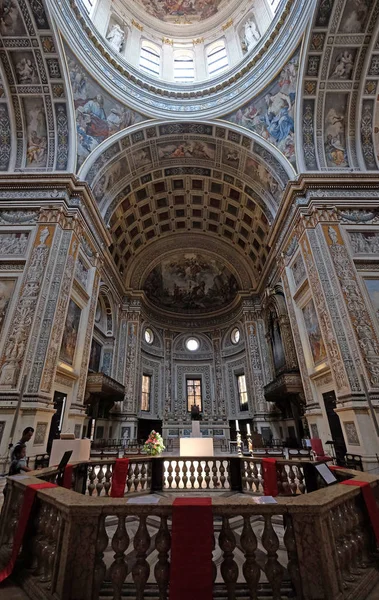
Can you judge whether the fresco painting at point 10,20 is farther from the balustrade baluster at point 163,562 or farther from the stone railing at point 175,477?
the balustrade baluster at point 163,562

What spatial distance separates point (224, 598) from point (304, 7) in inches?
686

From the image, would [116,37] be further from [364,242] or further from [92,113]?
[364,242]

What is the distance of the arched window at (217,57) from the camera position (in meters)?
17.4

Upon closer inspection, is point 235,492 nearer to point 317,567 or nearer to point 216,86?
point 317,567

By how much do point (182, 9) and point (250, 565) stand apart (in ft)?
88.3

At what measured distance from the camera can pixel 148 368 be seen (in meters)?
21.5

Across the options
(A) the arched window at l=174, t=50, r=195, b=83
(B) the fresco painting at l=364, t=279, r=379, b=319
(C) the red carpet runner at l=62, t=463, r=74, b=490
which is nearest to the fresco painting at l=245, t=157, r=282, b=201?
(B) the fresco painting at l=364, t=279, r=379, b=319

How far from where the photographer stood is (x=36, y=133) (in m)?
12.4

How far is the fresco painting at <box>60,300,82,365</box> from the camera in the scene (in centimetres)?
1054

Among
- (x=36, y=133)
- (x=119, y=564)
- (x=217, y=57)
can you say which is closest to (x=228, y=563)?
(x=119, y=564)

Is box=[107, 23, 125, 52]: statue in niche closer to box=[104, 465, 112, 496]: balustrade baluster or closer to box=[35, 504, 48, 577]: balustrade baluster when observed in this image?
box=[104, 465, 112, 496]: balustrade baluster

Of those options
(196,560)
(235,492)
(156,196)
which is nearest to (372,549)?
(196,560)

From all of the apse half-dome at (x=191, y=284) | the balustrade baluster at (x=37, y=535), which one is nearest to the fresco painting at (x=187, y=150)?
the apse half-dome at (x=191, y=284)

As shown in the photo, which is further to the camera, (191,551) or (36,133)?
(36,133)
